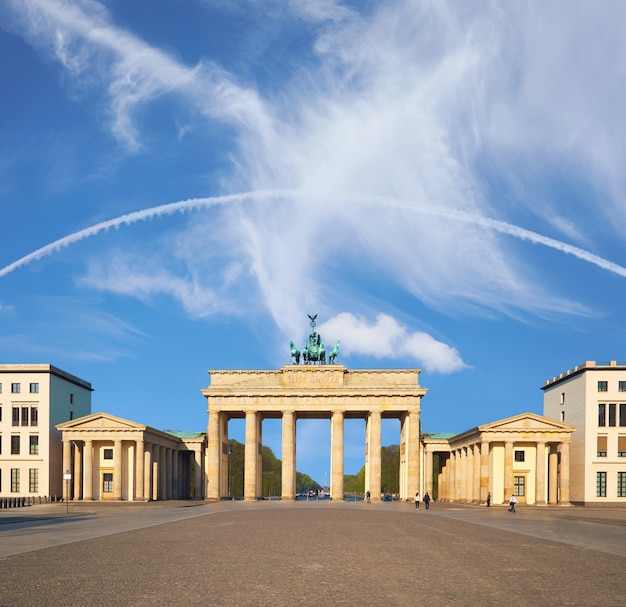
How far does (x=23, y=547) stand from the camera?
28156 mm

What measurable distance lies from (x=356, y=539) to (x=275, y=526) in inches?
393

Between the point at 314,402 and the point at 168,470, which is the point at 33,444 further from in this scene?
the point at 314,402

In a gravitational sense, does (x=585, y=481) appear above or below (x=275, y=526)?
below

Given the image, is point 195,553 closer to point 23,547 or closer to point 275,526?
point 23,547

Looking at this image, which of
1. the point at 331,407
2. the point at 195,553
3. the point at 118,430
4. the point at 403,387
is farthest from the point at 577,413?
the point at 195,553

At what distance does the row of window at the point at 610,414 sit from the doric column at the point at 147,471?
5346 centimetres

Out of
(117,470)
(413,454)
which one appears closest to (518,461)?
(413,454)

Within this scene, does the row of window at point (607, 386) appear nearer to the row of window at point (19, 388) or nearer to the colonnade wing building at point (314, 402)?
the colonnade wing building at point (314, 402)

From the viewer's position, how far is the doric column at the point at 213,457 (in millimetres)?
103688

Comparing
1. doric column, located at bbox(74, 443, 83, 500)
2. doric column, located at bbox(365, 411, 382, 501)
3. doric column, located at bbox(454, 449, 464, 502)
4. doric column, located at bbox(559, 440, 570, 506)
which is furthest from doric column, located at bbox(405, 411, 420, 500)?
doric column, located at bbox(74, 443, 83, 500)

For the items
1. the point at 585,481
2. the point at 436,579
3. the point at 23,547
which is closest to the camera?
the point at 436,579

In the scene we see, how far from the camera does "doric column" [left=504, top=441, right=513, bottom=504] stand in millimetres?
92188

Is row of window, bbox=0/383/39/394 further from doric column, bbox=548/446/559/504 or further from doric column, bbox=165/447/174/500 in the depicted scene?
doric column, bbox=548/446/559/504

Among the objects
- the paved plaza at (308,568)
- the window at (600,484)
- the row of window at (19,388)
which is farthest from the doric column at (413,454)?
the paved plaza at (308,568)
